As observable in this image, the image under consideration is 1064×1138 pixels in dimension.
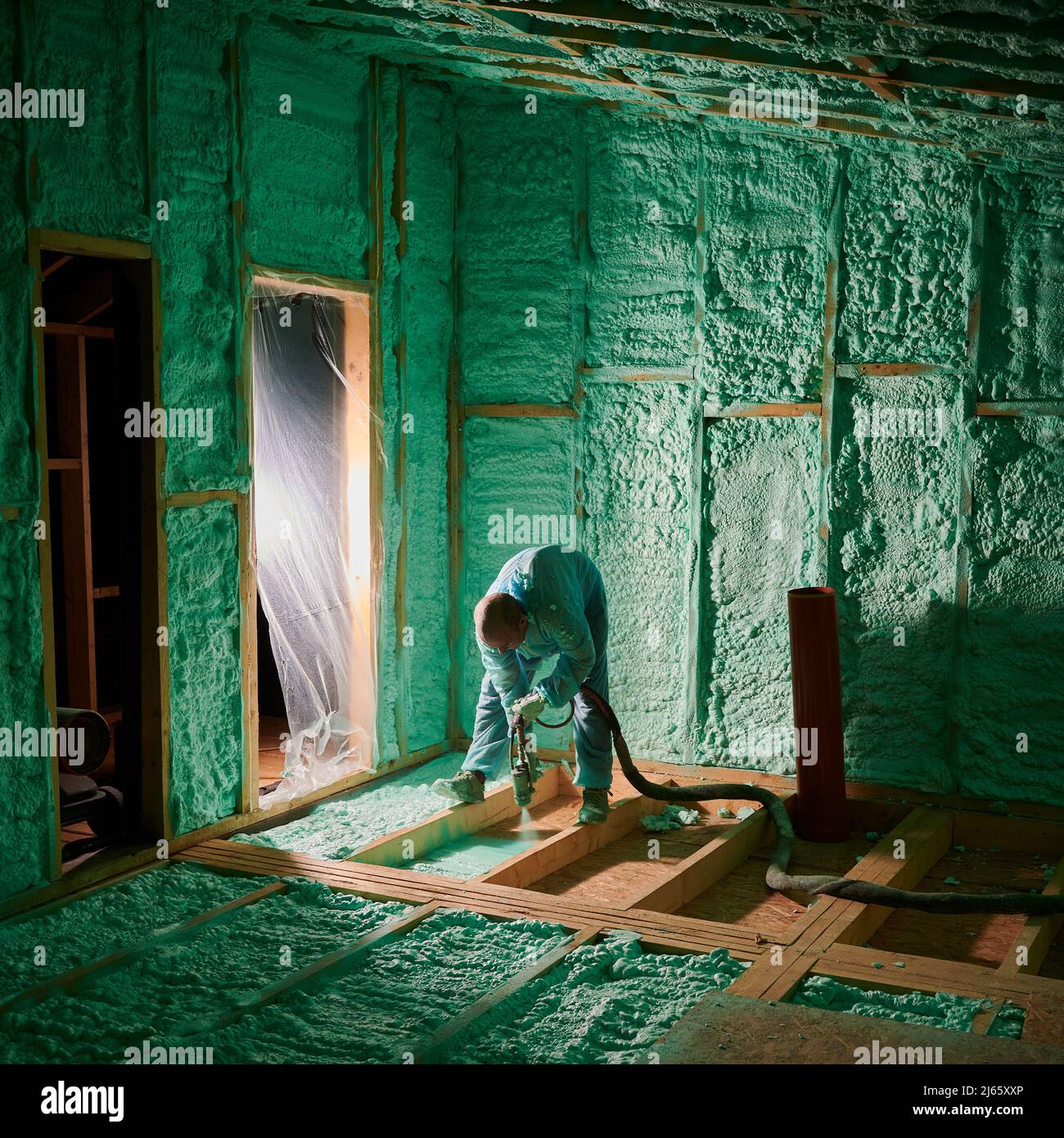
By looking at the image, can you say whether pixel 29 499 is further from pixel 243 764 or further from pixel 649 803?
pixel 649 803

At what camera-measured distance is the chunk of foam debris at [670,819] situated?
5.27 m

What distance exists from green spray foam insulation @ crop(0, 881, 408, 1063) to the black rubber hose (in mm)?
1417

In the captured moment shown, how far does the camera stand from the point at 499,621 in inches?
176

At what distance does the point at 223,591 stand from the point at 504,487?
1.76 m

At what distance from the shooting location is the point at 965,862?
4898 mm

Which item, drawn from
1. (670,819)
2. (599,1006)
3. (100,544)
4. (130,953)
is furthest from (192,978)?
(100,544)

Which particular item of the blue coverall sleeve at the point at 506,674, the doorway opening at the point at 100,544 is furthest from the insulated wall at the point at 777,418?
the doorway opening at the point at 100,544

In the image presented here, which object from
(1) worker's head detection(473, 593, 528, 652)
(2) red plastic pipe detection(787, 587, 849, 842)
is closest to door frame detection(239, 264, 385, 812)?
(1) worker's head detection(473, 593, 528, 652)

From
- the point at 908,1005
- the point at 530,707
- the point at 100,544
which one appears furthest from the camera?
the point at 100,544

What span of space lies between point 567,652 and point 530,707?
26 cm

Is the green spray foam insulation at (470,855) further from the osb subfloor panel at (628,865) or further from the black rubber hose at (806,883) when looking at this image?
the black rubber hose at (806,883)

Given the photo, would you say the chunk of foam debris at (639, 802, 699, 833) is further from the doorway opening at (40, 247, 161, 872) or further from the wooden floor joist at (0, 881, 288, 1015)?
the doorway opening at (40, 247, 161, 872)

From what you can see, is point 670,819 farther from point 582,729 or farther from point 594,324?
point 594,324
